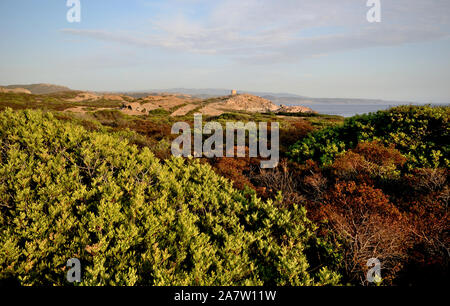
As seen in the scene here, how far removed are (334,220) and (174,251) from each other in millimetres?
3062

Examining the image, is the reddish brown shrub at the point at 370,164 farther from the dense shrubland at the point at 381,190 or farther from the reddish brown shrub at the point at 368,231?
the reddish brown shrub at the point at 368,231

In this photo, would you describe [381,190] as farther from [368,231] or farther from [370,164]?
[368,231]

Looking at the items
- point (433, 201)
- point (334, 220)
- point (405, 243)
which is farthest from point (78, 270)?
point (433, 201)

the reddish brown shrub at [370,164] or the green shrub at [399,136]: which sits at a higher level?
the green shrub at [399,136]

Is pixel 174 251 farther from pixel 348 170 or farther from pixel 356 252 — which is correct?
pixel 348 170

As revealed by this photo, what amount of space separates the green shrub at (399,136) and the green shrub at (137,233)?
5.37m

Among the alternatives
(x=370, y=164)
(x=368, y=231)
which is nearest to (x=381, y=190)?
(x=370, y=164)

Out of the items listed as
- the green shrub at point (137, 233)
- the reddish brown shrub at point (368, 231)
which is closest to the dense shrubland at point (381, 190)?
the reddish brown shrub at point (368, 231)

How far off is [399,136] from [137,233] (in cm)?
969

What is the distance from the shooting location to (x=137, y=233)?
10.6 ft

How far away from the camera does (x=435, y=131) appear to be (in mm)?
8352

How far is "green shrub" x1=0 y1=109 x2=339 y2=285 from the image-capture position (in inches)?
111

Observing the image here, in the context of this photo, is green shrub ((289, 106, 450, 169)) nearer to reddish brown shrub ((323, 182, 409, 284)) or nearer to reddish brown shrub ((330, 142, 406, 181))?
reddish brown shrub ((330, 142, 406, 181))

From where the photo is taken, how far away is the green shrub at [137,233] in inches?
111
